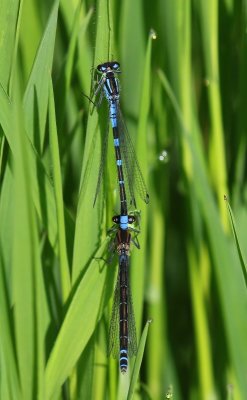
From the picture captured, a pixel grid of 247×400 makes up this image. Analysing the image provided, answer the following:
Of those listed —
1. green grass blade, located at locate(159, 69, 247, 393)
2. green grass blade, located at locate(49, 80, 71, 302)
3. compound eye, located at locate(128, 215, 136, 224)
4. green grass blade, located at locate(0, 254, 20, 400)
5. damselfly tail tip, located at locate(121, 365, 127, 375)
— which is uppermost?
compound eye, located at locate(128, 215, 136, 224)

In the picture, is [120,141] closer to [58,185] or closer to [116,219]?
[116,219]

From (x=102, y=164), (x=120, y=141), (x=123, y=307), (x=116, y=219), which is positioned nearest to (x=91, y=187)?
(x=102, y=164)

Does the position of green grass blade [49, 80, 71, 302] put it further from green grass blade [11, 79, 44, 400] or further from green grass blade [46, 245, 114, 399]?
green grass blade [11, 79, 44, 400]

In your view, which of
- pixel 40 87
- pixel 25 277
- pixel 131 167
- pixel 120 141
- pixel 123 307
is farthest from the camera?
pixel 120 141

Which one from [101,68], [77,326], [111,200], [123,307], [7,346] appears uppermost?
[101,68]

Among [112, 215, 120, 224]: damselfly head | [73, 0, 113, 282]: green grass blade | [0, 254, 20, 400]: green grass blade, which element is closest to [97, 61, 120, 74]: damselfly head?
[73, 0, 113, 282]: green grass blade

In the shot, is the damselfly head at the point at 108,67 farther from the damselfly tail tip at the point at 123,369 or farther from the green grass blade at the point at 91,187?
the damselfly tail tip at the point at 123,369
